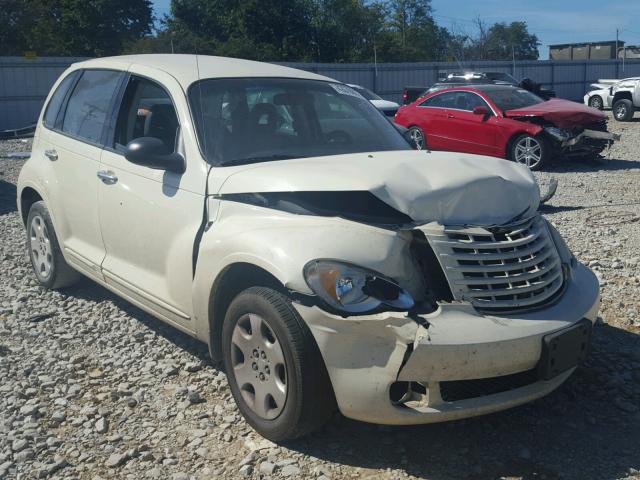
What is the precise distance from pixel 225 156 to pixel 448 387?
5.75ft

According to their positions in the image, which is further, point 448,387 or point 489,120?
point 489,120

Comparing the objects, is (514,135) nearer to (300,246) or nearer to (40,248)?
(40,248)

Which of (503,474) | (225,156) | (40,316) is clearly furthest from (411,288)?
(40,316)

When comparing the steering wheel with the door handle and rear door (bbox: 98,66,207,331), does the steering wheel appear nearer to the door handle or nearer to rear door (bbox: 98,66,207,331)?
rear door (bbox: 98,66,207,331)

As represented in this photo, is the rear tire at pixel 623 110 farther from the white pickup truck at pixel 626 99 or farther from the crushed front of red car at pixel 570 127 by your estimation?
the crushed front of red car at pixel 570 127

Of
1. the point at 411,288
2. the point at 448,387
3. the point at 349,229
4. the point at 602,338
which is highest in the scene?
the point at 349,229

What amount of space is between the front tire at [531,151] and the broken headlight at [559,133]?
19cm

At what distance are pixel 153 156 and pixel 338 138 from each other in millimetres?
1182

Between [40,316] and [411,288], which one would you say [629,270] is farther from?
[40,316]

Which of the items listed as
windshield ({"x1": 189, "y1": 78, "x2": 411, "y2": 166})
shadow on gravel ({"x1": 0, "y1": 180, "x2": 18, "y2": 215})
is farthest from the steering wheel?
shadow on gravel ({"x1": 0, "y1": 180, "x2": 18, "y2": 215})

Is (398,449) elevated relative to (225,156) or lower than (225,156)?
lower

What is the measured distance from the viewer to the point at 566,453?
3.50m

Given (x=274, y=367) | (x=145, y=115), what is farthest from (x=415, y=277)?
(x=145, y=115)

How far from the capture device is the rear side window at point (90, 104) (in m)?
5.08
